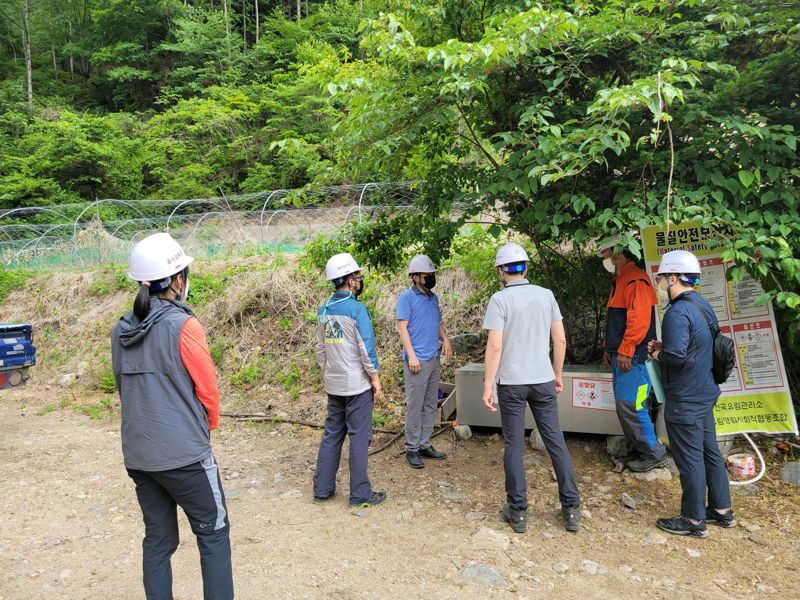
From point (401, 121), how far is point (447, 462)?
3312 mm

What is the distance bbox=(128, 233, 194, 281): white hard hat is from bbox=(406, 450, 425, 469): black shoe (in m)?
3.39

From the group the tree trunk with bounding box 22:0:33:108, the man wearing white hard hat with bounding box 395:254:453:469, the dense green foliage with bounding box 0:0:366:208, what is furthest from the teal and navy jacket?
the tree trunk with bounding box 22:0:33:108

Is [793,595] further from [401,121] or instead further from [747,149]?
[401,121]

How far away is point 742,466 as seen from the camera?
4.67 m

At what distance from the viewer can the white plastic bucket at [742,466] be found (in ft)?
15.3

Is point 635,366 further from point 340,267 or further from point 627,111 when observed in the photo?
point 340,267

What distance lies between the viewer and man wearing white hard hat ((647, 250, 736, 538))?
3748mm

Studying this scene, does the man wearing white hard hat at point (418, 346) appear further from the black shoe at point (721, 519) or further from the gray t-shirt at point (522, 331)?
the black shoe at point (721, 519)

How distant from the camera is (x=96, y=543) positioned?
4168 mm

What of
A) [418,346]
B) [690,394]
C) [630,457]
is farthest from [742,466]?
[418,346]

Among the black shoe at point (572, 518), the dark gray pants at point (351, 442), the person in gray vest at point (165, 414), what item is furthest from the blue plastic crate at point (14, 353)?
the black shoe at point (572, 518)

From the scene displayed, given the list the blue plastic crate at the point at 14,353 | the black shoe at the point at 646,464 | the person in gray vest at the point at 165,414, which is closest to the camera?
the person in gray vest at the point at 165,414

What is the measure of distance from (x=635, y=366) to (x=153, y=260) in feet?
12.9

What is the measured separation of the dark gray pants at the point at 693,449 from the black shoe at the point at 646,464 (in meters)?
0.96
